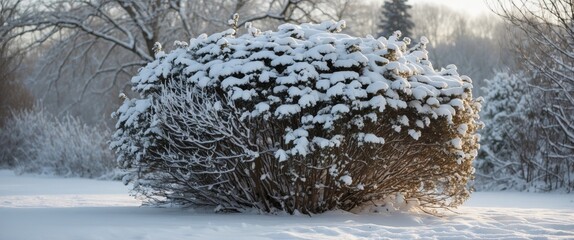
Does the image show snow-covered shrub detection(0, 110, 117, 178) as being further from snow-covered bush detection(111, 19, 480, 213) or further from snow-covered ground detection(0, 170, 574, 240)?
snow-covered bush detection(111, 19, 480, 213)

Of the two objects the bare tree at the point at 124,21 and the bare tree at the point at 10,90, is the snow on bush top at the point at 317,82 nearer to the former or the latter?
the bare tree at the point at 124,21

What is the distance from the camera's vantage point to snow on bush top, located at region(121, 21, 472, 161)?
6207 mm

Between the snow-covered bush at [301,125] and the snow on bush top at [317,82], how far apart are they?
0.04ft

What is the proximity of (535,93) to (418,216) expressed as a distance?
813 cm

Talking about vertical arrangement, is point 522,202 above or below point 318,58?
below

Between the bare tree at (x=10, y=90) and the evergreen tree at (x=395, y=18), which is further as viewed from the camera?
the evergreen tree at (x=395, y=18)

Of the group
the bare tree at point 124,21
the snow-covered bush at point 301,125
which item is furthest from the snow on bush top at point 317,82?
the bare tree at point 124,21

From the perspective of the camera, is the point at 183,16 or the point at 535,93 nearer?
the point at 535,93

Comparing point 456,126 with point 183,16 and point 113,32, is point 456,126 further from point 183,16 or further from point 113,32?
point 113,32

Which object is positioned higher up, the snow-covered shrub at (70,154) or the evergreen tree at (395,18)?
the evergreen tree at (395,18)

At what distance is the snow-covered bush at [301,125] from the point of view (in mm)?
6297

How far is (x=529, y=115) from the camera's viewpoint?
1441 cm

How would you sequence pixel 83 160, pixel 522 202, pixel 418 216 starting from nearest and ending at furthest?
pixel 418 216 → pixel 522 202 → pixel 83 160

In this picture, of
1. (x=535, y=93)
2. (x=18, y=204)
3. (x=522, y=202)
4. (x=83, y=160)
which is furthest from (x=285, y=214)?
(x=83, y=160)
